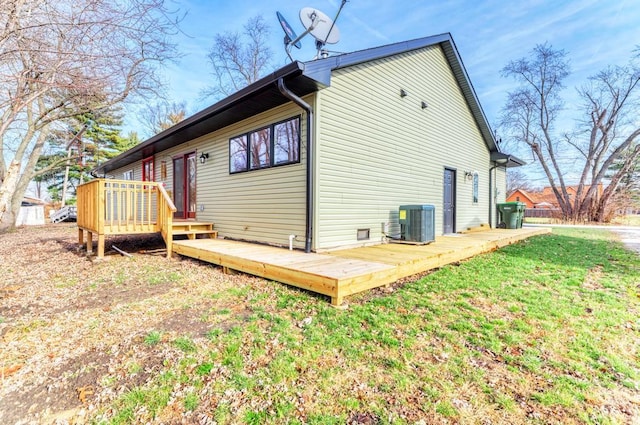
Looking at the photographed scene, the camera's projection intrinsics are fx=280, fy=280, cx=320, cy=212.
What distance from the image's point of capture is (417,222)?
20.1ft

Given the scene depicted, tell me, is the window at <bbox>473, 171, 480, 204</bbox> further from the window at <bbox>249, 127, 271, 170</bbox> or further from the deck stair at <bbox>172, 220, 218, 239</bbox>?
the deck stair at <bbox>172, 220, 218, 239</bbox>

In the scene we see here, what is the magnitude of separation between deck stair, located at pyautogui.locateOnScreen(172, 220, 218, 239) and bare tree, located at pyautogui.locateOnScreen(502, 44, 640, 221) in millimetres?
23758

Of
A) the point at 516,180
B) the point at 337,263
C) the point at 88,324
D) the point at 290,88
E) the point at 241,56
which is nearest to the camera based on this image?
the point at 88,324

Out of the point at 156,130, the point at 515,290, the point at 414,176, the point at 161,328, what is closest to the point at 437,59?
the point at 414,176

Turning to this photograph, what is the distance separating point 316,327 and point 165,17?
14.3ft

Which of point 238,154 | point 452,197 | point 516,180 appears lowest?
point 452,197

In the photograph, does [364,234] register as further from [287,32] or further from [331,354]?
[287,32]

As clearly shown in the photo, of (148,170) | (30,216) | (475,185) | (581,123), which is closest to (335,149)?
(475,185)

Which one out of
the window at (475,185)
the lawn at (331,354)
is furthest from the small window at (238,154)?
the window at (475,185)

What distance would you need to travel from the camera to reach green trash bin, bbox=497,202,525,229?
1046 cm

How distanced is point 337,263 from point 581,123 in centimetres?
2603

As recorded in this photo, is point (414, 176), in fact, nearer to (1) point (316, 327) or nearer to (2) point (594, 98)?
(1) point (316, 327)

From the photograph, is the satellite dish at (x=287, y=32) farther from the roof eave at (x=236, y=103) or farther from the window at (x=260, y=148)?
the window at (x=260, y=148)

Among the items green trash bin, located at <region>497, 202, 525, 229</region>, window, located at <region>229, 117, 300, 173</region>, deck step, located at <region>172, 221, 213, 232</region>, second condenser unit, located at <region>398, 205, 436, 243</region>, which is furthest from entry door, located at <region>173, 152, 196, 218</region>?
green trash bin, located at <region>497, 202, 525, 229</region>
